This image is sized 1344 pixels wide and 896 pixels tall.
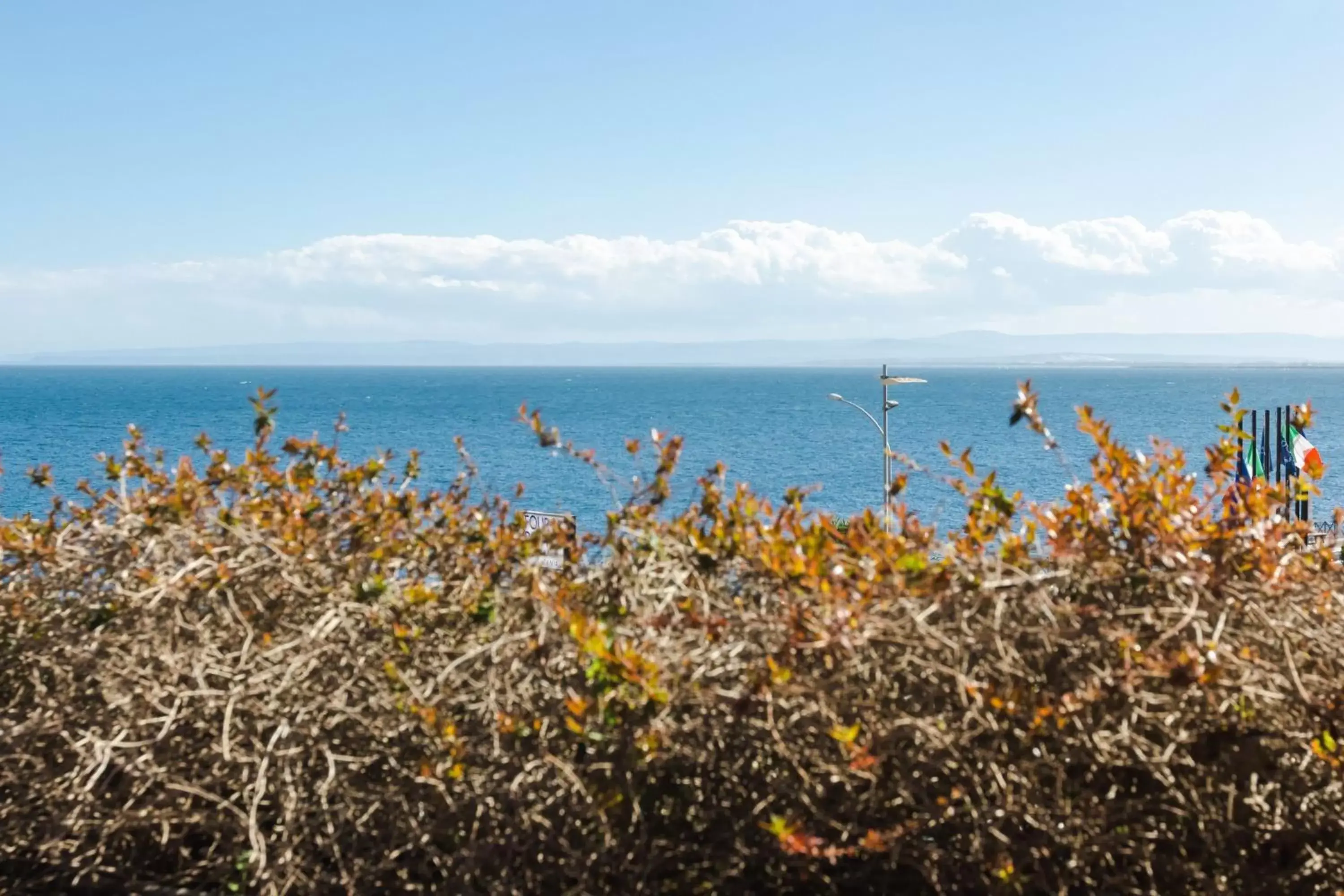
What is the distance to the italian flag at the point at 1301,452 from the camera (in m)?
3.97

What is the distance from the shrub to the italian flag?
42cm

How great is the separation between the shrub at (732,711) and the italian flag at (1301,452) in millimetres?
421


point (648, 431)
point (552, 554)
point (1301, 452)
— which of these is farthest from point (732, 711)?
point (648, 431)

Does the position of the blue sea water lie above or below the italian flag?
below

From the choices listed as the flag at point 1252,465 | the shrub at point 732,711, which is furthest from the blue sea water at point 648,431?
the flag at point 1252,465

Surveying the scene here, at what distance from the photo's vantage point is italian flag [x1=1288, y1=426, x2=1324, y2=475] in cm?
397

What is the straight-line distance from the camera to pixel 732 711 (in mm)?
3035

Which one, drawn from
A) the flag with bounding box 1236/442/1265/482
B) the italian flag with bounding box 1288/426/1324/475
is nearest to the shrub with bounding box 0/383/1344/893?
the italian flag with bounding box 1288/426/1324/475

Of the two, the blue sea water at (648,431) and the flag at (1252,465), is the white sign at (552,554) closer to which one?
the blue sea water at (648,431)

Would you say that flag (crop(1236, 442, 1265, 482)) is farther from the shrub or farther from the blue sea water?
the blue sea water

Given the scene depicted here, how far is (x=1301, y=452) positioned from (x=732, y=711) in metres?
19.2

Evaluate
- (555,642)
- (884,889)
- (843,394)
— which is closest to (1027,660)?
(884,889)

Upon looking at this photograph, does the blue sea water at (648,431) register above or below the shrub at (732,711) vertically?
below

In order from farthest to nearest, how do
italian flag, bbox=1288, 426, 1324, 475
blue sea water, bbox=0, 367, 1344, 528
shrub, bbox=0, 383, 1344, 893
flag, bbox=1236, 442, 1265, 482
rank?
blue sea water, bbox=0, 367, 1344, 528 → flag, bbox=1236, 442, 1265, 482 → italian flag, bbox=1288, 426, 1324, 475 → shrub, bbox=0, 383, 1344, 893
